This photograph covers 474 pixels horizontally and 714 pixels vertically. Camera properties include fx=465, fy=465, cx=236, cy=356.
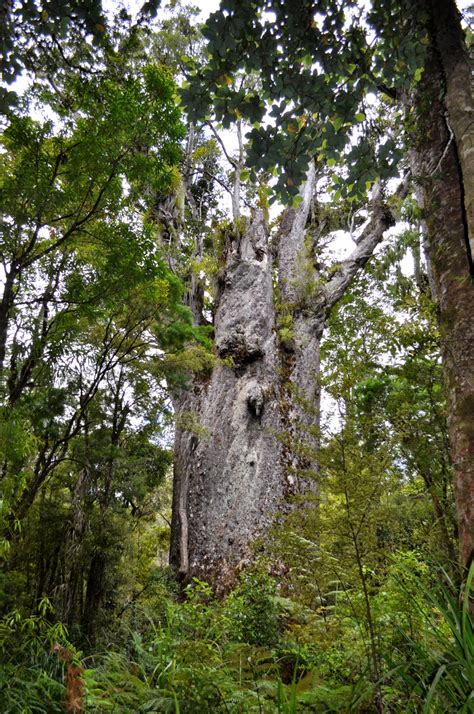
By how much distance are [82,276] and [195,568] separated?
4.36m

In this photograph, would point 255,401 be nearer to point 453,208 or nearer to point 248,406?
point 248,406

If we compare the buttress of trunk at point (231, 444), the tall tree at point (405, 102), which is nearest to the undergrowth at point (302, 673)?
the tall tree at point (405, 102)

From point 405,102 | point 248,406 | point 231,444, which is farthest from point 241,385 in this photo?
point 405,102

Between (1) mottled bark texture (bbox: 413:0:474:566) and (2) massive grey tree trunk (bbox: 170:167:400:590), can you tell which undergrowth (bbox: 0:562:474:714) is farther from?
(2) massive grey tree trunk (bbox: 170:167:400:590)

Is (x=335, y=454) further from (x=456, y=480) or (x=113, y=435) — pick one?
(x=113, y=435)

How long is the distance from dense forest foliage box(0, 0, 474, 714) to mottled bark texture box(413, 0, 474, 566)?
0.05 ft

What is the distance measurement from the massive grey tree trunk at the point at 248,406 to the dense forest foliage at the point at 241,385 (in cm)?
4

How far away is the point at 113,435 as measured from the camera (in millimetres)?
7547

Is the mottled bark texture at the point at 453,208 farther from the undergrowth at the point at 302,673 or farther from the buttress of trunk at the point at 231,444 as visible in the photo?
the buttress of trunk at the point at 231,444

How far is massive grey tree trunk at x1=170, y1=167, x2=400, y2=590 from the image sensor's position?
265 inches

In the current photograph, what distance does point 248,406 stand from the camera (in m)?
7.54

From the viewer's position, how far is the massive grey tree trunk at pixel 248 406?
6.72 meters

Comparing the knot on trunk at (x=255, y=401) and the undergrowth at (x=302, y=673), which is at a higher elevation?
the knot on trunk at (x=255, y=401)

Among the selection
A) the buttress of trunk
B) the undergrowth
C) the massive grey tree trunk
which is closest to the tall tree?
the undergrowth
